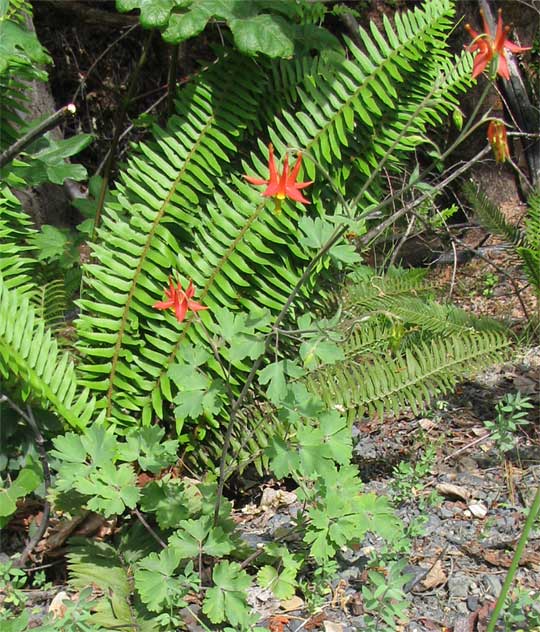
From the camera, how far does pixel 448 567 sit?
5.88 feet

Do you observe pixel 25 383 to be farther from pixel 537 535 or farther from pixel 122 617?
pixel 537 535

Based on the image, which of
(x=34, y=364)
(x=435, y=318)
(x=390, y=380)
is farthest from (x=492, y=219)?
(x=34, y=364)

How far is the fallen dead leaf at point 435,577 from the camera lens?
173 centimetres

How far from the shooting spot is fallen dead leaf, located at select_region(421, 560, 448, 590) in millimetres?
1733

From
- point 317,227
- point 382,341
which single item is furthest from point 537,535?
point 317,227

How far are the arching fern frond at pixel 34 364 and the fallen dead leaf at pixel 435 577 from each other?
0.97 metres

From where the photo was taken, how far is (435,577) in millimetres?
1756

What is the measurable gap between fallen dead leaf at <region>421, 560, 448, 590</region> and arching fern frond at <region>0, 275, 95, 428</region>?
971 mm

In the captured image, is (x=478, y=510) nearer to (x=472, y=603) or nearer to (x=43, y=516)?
(x=472, y=603)

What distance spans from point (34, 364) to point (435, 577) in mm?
1144

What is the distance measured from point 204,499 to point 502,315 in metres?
1.85

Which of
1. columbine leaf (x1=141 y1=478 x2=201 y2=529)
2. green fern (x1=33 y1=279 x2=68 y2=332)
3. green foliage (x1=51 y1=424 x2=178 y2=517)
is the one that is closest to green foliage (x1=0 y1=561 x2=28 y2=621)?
green foliage (x1=51 y1=424 x2=178 y2=517)

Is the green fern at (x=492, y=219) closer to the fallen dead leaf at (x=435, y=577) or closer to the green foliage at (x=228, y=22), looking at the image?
the green foliage at (x=228, y=22)

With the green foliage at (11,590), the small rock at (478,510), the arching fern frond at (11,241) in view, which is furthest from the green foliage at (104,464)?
the small rock at (478,510)
